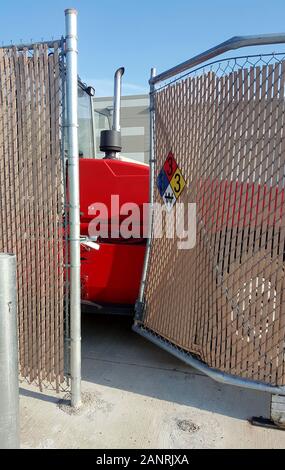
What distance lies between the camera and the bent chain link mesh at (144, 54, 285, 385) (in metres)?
2.66

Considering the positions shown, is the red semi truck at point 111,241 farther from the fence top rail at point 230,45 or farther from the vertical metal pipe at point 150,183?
the fence top rail at point 230,45

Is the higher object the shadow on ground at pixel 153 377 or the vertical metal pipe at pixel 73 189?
the vertical metal pipe at pixel 73 189

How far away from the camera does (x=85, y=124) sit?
4758 mm

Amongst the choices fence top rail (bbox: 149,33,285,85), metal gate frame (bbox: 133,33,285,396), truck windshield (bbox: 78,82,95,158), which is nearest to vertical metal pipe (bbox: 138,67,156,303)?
metal gate frame (bbox: 133,33,285,396)

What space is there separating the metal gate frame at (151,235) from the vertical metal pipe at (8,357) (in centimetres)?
158

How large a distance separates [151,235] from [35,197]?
4.29ft

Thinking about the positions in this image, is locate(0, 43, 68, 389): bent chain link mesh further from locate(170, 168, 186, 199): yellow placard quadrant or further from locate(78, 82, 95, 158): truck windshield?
locate(78, 82, 95, 158): truck windshield

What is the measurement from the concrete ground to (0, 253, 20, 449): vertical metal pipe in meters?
0.45

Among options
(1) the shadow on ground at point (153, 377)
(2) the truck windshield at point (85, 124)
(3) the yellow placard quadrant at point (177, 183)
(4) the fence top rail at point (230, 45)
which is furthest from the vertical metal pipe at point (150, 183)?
(2) the truck windshield at point (85, 124)

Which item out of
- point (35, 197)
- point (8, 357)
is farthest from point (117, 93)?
point (8, 357)

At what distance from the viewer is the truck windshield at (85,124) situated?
4489 millimetres

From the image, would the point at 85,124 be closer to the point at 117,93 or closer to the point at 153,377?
the point at 117,93

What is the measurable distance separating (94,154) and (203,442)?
362cm
